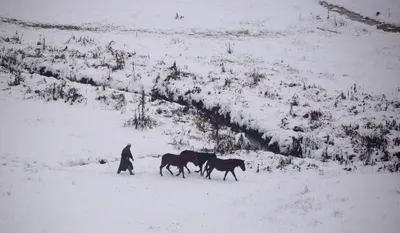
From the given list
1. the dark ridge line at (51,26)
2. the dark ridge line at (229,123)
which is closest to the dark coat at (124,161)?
the dark ridge line at (229,123)

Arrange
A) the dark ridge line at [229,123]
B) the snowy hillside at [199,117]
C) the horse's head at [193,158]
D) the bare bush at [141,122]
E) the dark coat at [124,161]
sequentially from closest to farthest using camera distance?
1. the snowy hillside at [199,117]
2. the dark coat at [124,161]
3. the horse's head at [193,158]
4. the dark ridge line at [229,123]
5. the bare bush at [141,122]

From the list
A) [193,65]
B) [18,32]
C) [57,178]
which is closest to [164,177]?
[57,178]

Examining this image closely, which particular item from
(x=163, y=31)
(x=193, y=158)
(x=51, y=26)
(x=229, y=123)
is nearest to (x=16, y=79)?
(x=229, y=123)

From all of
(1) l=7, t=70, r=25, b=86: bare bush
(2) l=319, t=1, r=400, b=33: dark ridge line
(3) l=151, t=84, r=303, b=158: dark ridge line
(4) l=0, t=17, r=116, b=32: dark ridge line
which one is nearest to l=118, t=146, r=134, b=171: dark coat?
(3) l=151, t=84, r=303, b=158: dark ridge line

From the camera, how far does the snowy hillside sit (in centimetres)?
866

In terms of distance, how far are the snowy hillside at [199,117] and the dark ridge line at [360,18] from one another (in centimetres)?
78

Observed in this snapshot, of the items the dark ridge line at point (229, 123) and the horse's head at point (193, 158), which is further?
the dark ridge line at point (229, 123)

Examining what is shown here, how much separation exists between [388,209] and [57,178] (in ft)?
32.5

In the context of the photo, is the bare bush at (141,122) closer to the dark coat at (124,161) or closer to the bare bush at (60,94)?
the bare bush at (60,94)

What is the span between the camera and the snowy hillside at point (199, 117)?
8656 millimetres

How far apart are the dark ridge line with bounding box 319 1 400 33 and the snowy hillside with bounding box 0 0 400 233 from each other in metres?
0.78

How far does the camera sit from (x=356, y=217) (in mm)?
7824

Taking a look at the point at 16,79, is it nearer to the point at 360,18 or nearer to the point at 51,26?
the point at 51,26

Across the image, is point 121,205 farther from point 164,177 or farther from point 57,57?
point 57,57
